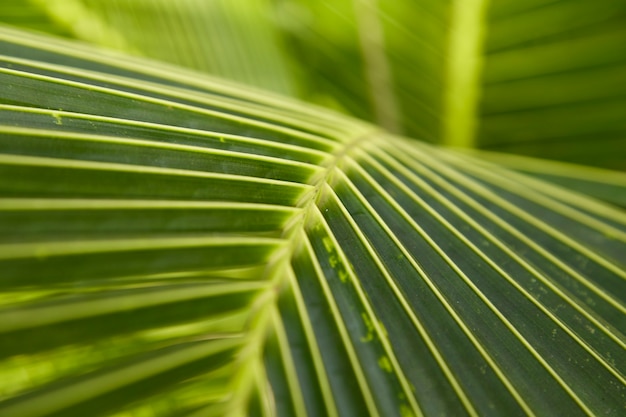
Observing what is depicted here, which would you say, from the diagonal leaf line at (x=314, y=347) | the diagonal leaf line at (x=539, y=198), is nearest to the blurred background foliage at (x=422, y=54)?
the diagonal leaf line at (x=539, y=198)

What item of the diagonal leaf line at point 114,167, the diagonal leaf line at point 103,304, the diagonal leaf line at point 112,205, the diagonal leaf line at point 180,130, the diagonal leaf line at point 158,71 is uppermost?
the diagonal leaf line at point 158,71

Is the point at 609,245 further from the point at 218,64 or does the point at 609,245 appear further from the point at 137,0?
the point at 137,0

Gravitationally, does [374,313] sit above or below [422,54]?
below

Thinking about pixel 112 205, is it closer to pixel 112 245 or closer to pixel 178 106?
pixel 112 245

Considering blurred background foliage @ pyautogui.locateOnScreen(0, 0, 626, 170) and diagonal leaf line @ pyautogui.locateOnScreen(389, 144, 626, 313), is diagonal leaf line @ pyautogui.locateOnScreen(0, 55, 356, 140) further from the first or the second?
blurred background foliage @ pyautogui.locateOnScreen(0, 0, 626, 170)

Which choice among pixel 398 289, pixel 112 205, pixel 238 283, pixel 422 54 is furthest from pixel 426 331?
pixel 422 54

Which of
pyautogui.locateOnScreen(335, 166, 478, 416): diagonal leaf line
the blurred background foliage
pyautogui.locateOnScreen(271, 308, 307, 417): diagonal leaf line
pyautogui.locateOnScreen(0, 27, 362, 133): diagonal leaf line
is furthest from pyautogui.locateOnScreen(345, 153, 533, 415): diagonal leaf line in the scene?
the blurred background foliage

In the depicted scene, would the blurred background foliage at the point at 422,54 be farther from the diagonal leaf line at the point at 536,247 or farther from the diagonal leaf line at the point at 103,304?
the diagonal leaf line at the point at 103,304
